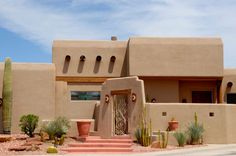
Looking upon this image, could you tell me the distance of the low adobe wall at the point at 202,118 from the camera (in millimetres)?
25297

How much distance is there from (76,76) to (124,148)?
1247cm

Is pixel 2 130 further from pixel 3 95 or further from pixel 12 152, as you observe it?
pixel 12 152

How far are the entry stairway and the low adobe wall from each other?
2395 millimetres

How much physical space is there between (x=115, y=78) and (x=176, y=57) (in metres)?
6.57

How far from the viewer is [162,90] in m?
32.6

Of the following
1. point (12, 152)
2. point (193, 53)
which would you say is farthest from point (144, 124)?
point (193, 53)

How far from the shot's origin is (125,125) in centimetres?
2731

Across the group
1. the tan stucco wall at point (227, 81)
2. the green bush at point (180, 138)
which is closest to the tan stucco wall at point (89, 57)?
the tan stucco wall at point (227, 81)

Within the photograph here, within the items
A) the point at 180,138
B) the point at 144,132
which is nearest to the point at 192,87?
the point at 180,138

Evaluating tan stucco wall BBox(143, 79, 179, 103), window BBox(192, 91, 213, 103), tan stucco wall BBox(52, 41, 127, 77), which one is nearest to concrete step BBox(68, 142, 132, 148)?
tan stucco wall BBox(143, 79, 179, 103)

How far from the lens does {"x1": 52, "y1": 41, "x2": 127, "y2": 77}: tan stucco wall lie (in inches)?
1309

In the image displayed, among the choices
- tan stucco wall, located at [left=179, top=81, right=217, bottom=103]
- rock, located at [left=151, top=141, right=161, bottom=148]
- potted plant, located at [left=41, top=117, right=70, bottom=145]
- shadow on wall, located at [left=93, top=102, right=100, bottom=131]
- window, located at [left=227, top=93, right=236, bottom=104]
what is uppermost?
tan stucco wall, located at [left=179, top=81, right=217, bottom=103]

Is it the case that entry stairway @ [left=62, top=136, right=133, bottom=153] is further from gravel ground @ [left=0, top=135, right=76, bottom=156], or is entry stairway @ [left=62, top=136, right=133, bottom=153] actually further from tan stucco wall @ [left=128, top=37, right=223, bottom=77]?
tan stucco wall @ [left=128, top=37, right=223, bottom=77]

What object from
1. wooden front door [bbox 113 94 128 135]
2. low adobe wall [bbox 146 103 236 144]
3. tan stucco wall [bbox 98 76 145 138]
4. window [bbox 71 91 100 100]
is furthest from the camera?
window [bbox 71 91 100 100]
